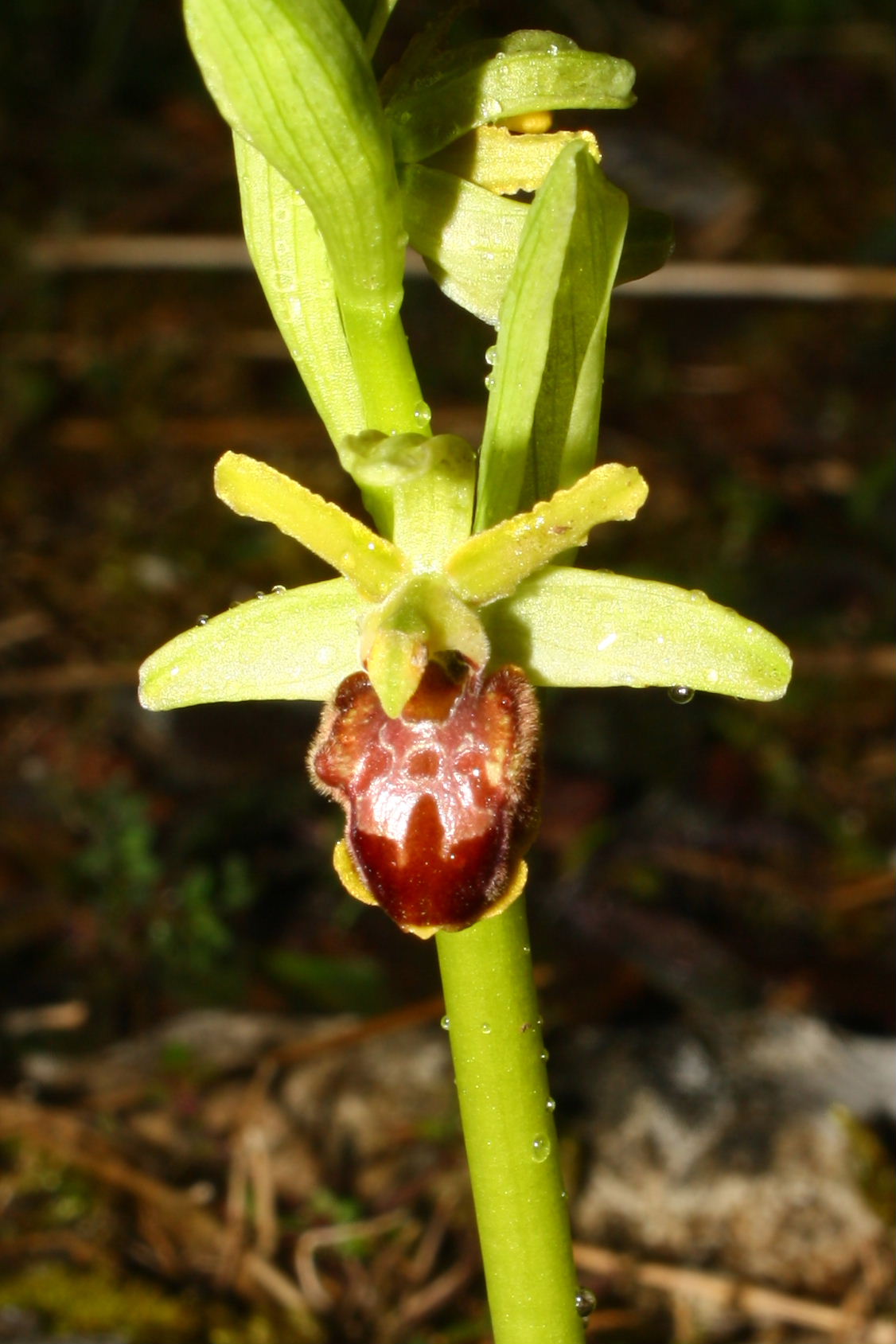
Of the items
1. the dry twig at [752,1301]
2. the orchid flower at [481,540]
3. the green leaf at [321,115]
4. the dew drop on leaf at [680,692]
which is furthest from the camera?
the dry twig at [752,1301]

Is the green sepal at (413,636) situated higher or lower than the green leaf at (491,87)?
lower

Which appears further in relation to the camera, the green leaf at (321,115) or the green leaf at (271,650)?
the green leaf at (271,650)

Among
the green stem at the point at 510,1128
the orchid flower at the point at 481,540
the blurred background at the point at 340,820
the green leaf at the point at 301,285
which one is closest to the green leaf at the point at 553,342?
the orchid flower at the point at 481,540

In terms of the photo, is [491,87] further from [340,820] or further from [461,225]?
[340,820]

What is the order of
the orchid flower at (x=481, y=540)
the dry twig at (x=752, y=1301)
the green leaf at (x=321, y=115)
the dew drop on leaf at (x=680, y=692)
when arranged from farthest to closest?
the dry twig at (x=752, y=1301) < the dew drop on leaf at (x=680, y=692) < the orchid flower at (x=481, y=540) < the green leaf at (x=321, y=115)

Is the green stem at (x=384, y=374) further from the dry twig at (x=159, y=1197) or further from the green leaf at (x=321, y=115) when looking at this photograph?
the dry twig at (x=159, y=1197)

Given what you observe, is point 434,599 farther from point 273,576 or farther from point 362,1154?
point 273,576
